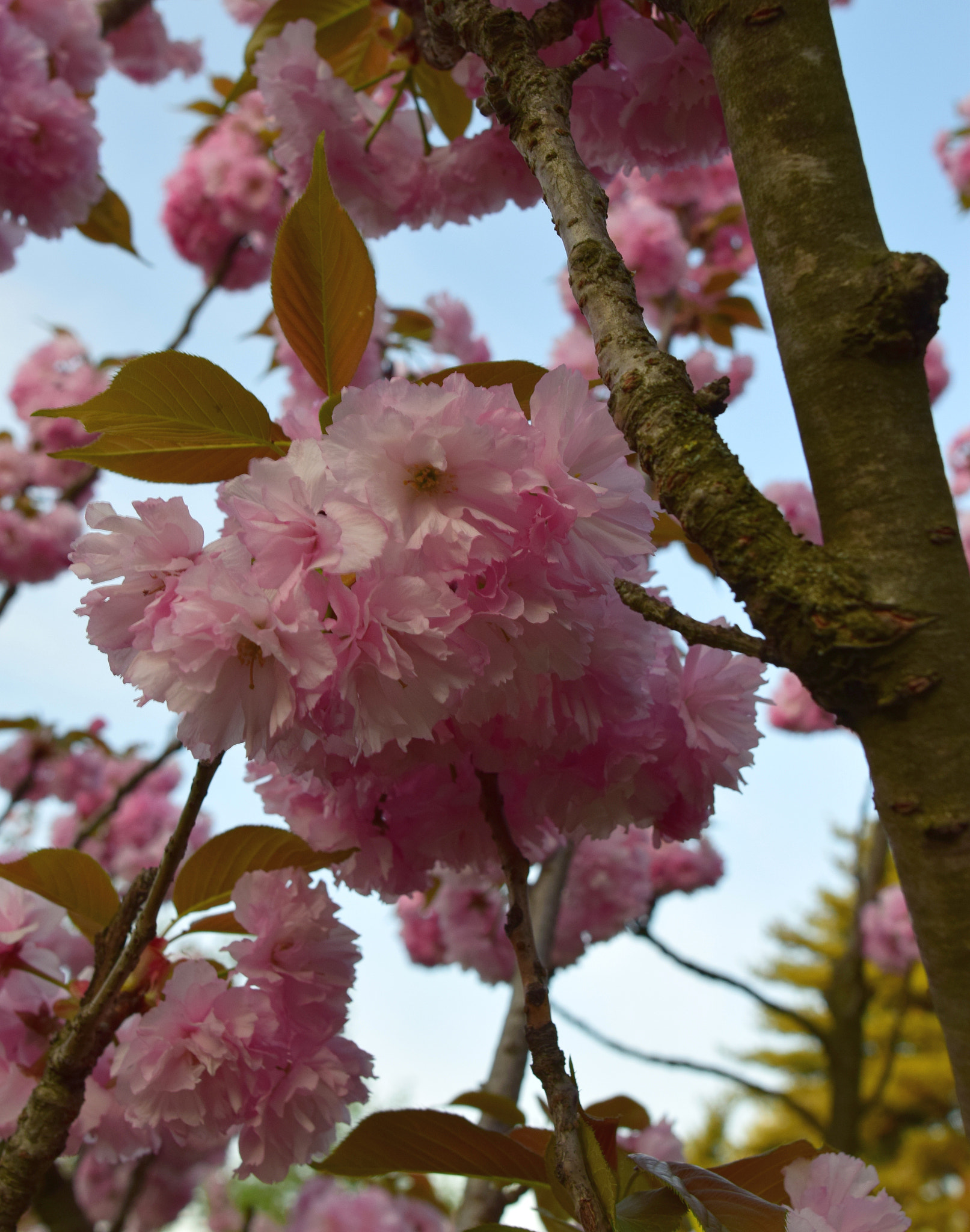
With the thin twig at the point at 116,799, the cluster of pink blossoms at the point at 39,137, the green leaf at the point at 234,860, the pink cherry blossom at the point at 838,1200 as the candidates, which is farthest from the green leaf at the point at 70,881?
the cluster of pink blossoms at the point at 39,137

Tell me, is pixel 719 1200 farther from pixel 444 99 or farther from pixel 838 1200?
pixel 444 99

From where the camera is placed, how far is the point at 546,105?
0.76m

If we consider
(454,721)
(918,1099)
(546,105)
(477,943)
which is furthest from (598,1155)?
(918,1099)

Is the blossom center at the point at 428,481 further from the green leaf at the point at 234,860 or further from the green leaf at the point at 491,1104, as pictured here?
the green leaf at the point at 491,1104

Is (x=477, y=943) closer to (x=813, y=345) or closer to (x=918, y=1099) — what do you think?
(x=813, y=345)

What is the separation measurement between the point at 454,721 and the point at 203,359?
35 centimetres

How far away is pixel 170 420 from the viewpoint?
2.49ft

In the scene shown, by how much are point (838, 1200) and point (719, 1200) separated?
0.09 m

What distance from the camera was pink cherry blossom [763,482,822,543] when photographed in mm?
3221

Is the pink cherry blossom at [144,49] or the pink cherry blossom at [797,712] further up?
the pink cherry blossom at [144,49]

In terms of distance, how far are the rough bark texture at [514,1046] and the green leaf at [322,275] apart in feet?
3.75

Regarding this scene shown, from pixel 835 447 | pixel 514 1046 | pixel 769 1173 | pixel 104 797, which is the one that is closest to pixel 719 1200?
pixel 769 1173

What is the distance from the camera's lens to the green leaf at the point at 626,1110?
1.31 meters

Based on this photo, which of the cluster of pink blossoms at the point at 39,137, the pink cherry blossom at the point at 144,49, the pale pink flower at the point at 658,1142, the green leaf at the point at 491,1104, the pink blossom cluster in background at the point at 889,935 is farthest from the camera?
the pink blossom cluster in background at the point at 889,935
